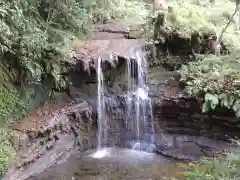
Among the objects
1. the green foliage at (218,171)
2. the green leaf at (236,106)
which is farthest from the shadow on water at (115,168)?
the green foliage at (218,171)

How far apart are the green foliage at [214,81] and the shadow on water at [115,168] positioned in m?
1.69

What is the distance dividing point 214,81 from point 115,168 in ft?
10.6

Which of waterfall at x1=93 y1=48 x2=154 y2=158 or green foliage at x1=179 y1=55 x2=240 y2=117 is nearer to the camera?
green foliage at x1=179 y1=55 x2=240 y2=117

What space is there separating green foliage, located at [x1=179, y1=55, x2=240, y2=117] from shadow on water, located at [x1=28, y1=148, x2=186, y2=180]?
5.56 ft

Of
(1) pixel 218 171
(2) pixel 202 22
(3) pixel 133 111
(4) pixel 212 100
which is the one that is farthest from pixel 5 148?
(2) pixel 202 22

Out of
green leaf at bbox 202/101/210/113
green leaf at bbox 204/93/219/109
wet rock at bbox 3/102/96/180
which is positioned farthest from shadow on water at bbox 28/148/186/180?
green leaf at bbox 204/93/219/109

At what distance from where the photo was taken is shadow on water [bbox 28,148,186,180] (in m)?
7.65

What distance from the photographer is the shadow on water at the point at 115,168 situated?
7.65 m

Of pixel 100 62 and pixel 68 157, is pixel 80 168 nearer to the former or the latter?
pixel 68 157

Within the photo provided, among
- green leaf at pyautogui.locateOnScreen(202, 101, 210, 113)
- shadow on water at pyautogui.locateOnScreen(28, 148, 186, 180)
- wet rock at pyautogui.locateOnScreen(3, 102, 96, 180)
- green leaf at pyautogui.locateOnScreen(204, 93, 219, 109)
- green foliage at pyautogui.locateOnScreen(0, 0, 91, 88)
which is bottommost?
shadow on water at pyautogui.locateOnScreen(28, 148, 186, 180)

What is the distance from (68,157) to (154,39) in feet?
12.9

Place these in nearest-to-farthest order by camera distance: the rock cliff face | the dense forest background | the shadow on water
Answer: the dense forest background
the shadow on water
the rock cliff face

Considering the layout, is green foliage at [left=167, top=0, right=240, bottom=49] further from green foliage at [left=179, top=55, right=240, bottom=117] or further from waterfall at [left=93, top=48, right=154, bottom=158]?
waterfall at [left=93, top=48, right=154, bottom=158]

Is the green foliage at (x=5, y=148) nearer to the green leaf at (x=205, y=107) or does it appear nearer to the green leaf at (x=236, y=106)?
the green leaf at (x=205, y=107)
